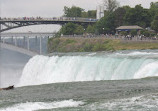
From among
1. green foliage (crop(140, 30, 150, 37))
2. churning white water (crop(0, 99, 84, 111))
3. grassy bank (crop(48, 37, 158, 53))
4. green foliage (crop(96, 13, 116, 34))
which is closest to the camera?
churning white water (crop(0, 99, 84, 111))

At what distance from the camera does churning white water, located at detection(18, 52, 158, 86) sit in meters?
49.2

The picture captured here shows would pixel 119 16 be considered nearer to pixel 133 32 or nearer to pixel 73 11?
pixel 133 32

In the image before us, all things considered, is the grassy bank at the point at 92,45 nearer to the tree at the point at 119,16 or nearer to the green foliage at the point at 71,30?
the green foliage at the point at 71,30

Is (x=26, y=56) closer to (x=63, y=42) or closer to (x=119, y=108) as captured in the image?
(x=63, y=42)

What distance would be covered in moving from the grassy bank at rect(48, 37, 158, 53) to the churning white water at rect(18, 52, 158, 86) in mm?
17437

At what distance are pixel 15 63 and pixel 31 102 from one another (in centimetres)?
9646

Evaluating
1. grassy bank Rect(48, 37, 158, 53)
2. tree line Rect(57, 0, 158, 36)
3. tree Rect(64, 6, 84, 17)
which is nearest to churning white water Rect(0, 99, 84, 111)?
grassy bank Rect(48, 37, 158, 53)

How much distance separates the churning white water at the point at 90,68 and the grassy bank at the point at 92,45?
57.2 ft

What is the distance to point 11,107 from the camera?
3500 centimetres

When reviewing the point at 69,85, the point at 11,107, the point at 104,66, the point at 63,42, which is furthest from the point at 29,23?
the point at 11,107

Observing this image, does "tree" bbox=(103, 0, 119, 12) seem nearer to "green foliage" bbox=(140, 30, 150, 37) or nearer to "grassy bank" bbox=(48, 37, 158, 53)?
"grassy bank" bbox=(48, 37, 158, 53)

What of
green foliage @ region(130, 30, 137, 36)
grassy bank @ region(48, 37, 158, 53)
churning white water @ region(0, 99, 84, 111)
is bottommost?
grassy bank @ region(48, 37, 158, 53)

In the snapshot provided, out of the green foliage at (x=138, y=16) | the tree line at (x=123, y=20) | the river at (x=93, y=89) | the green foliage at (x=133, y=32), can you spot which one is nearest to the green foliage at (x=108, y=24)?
the tree line at (x=123, y=20)

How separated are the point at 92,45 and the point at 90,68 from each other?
47.6m
